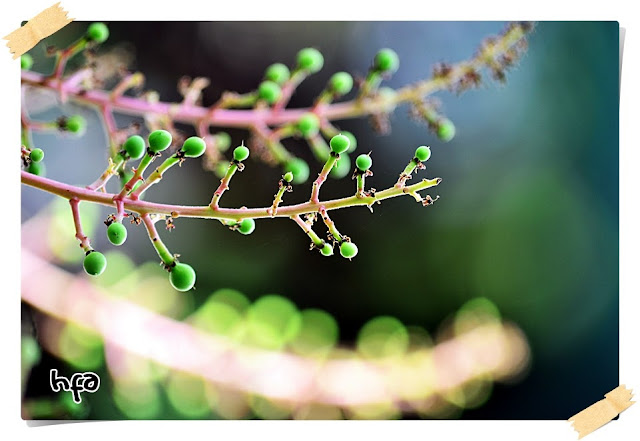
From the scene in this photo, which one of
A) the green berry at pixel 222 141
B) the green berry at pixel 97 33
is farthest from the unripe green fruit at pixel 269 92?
the green berry at pixel 97 33

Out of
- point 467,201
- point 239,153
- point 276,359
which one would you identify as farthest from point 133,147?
point 467,201

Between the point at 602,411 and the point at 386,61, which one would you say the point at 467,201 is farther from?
the point at 602,411

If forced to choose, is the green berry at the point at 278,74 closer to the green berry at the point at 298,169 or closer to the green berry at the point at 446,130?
the green berry at the point at 298,169

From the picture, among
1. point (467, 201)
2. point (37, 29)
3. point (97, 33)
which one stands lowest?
point (467, 201)

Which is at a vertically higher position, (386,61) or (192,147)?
(386,61)

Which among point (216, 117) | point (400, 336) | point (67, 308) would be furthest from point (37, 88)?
point (400, 336)
